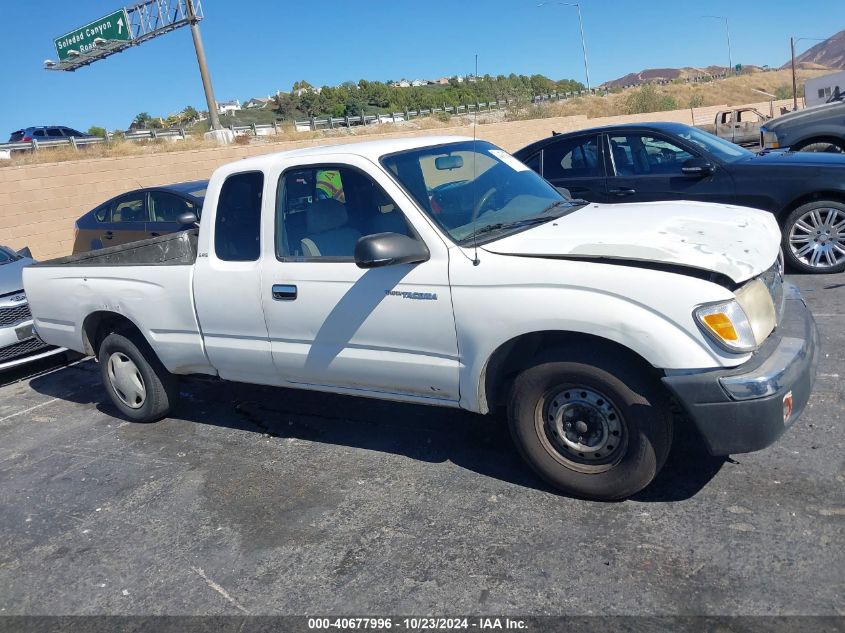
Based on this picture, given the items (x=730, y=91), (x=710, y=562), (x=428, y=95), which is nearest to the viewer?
(x=710, y=562)

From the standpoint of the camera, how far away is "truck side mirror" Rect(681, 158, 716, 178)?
24.0 feet

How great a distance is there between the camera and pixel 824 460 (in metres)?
3.74

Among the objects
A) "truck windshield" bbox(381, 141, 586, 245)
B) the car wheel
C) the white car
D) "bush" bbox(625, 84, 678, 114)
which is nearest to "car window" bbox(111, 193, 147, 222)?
the white car

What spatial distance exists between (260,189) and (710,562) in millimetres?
3208

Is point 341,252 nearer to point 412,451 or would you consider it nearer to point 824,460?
point 412,451

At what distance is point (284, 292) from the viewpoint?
4.29 m

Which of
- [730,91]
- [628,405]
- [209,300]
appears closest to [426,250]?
[628,405]

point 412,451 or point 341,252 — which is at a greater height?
point 341,252

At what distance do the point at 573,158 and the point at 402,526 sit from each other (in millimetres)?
5582

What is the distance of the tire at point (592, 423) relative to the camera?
11.0 ft

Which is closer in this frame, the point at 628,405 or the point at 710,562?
the point at 710,562

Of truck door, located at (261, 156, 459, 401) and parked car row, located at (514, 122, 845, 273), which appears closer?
truck door, located at (261, 156, 459, 401)

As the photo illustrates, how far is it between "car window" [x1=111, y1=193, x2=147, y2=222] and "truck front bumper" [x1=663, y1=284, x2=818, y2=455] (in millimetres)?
8978

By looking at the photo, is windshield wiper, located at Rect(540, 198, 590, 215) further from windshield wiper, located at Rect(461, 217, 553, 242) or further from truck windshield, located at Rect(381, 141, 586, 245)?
windshield wiper, located at Rect(461, 217, 553, 242)
